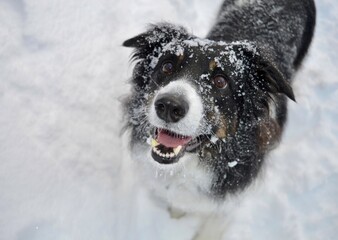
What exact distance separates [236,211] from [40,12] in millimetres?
3349

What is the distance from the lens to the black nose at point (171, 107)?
2.54 metres

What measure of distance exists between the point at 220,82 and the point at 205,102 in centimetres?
29

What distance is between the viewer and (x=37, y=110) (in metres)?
3.81

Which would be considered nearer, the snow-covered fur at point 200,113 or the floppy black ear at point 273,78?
the snow-covered fur at point 200,113

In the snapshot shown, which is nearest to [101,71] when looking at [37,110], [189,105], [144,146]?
[37,110]

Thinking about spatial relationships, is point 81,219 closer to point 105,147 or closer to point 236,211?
point 105,147

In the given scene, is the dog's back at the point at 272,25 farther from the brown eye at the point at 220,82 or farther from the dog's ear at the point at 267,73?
the brown eye at the point at 220,82

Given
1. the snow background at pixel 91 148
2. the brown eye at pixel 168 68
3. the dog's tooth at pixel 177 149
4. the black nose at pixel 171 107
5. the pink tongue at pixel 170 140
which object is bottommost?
the snow background at pixel 91 148

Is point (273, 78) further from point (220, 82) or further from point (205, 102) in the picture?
point (205, 102)

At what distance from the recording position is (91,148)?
3.84 metres

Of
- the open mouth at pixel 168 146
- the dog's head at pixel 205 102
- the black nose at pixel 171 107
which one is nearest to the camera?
the black nose at pixel 171 107

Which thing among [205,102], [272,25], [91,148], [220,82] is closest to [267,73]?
[220,82]

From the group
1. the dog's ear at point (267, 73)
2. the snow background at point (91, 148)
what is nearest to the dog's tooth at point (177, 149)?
the dog's ear at point (267, 73)

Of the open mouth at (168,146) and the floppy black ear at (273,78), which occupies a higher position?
the floppy black ear at (273,78)
